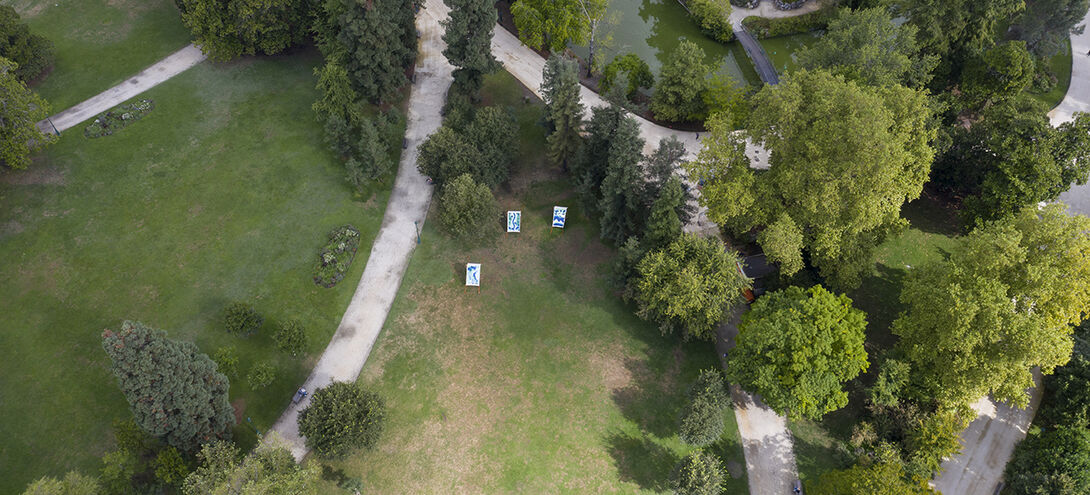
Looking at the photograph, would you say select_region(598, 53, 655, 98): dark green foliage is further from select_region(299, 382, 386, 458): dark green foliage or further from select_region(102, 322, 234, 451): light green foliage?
select_region(102, 322, 234, 451): light green foliage

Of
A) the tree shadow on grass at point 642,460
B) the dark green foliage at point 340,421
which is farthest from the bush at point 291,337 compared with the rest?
the tree shadow on grass at point 642,460

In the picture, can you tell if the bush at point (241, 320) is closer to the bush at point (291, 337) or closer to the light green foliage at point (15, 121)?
the bush at point (291, 337)

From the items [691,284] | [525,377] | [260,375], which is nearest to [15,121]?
[260,375]

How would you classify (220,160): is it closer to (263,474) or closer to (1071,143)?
(263,474)

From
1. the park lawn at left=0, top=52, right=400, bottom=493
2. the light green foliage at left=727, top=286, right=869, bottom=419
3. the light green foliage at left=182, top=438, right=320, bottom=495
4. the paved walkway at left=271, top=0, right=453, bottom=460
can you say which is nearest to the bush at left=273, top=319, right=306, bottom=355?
the park lawn at left=0, top=52, right=400, bottom=493

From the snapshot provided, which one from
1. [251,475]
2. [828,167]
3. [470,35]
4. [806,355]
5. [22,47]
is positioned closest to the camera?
[251,475]

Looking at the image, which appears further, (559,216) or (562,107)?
(559,216)

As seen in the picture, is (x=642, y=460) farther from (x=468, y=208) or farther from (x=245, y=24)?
(x=245, y=24)
